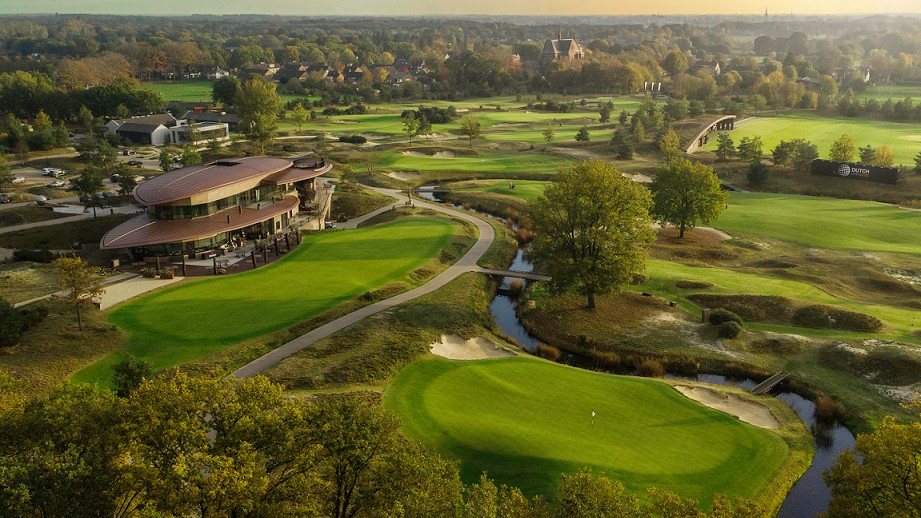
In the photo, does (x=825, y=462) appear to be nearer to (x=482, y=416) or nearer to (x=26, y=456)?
(x=482, y=416)

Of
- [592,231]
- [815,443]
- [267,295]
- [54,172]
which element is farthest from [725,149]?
[54,172]

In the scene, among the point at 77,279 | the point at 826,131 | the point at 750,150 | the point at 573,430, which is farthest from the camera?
the point at 826,131

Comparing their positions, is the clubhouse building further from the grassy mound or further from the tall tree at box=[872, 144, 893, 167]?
the tall tree at box=[872, 144, 893, 167]

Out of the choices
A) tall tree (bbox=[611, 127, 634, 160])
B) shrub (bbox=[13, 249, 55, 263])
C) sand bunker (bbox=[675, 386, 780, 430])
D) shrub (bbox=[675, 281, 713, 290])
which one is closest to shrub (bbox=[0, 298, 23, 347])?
shrub (bbox=[13, 249, 55, 263])

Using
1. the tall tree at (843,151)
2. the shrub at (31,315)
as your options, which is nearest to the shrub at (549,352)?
the shrub at (31,315)

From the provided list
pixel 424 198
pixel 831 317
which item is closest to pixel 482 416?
pixel 831 317

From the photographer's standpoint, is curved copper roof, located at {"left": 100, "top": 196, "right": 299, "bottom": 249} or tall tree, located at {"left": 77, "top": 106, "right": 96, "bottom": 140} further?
tall tree, located at {"left": 77, "top": 106, "right": 96, "bottom": 140}

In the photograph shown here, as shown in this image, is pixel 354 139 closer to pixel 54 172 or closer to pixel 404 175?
pixel 404 175
